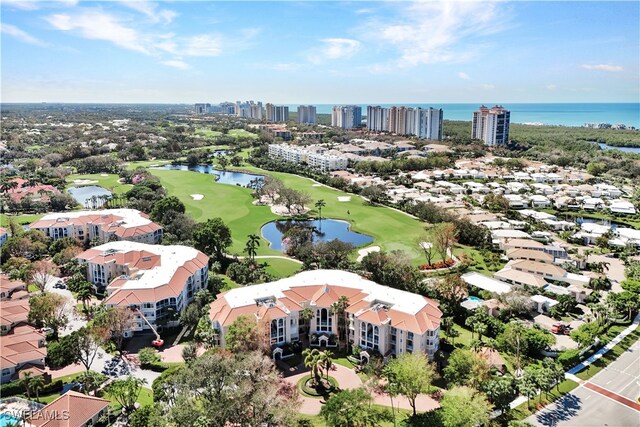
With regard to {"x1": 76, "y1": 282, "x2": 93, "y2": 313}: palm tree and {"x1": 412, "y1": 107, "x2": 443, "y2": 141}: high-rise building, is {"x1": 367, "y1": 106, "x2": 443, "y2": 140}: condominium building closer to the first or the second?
{"x1": 412, "y1": 107, "x2": 443, "y2": 141}: high-rise building

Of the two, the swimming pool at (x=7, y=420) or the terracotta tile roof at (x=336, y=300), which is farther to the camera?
the terracotta tile roof at (x=336, y=300)

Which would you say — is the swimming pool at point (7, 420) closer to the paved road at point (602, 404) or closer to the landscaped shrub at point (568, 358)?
the paved road at point (602, 404)

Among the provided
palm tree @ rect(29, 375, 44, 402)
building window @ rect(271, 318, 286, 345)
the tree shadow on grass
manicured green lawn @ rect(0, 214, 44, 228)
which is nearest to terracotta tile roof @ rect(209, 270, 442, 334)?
building window @ rect(271, 318, 286, 345)

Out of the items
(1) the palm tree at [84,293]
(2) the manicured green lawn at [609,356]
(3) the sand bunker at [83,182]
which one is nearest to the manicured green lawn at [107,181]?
(3) the sand bunker at [83,182]

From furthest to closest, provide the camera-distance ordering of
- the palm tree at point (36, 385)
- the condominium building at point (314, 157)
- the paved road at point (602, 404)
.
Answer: the condominium building at point (314, 157), the palm tree at point (36, 385), the paved road at point (602, 404)

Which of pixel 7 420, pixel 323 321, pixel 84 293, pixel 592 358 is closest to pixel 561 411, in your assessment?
pixel 592 358

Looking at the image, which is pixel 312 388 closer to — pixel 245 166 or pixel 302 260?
pixel 302 260

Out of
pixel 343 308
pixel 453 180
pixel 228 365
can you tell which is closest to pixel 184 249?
pixel 343 308

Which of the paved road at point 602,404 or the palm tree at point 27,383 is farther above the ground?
the palm tree at point 27,383
